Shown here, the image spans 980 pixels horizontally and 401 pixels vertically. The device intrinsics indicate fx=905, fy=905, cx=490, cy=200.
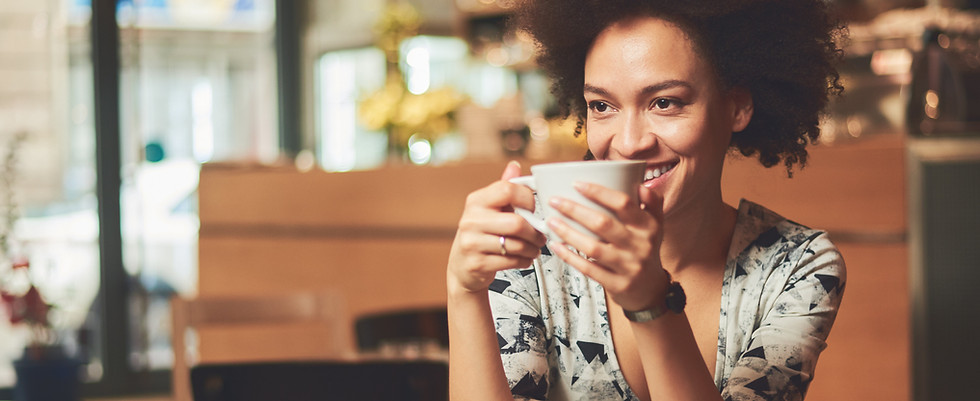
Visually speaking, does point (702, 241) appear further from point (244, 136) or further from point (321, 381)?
point (244, 136)

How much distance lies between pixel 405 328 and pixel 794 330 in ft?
4.30

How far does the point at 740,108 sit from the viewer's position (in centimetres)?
93

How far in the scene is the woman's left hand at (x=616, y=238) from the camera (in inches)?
24.0

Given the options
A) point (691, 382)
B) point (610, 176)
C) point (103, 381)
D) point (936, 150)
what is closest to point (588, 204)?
point (610, 176)

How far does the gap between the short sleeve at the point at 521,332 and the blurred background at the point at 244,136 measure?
4.78 ft

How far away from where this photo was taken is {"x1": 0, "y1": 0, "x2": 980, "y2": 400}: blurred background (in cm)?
305

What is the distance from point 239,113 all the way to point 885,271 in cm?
354

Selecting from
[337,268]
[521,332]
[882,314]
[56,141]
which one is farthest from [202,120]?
[521,332]

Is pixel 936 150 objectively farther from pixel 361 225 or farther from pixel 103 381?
pixel 103 381

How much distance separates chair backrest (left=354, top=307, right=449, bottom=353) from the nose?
1288 mm

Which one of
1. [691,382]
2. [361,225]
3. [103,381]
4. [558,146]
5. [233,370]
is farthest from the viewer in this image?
[103,381]

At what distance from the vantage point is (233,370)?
1287mm

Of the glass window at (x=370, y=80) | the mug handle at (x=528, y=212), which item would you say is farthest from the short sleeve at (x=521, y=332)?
the glass window at (x=370, y=80)

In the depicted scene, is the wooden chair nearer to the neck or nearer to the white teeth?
the neck
